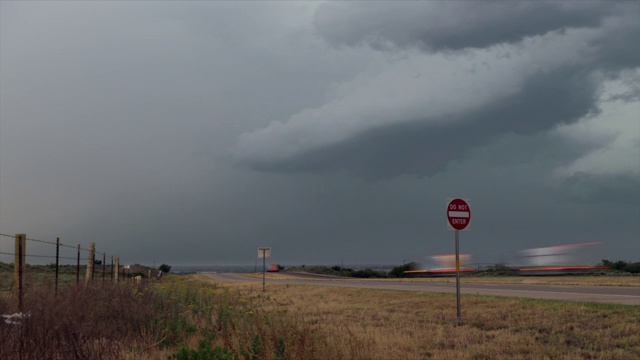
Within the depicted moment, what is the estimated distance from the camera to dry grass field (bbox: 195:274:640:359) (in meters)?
10.4

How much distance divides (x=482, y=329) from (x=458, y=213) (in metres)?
3.15

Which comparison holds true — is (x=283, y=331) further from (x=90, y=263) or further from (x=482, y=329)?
(x=90, y=263)

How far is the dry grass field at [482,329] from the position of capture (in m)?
10.4

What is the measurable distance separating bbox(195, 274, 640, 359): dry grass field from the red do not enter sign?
92.8 inches

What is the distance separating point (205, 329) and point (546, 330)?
23.9 feet

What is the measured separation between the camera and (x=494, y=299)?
65.4 feet

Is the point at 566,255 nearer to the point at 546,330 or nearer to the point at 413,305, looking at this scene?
the point at 413,305

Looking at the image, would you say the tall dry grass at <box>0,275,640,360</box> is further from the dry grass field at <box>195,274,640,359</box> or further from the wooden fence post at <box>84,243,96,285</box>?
the wooden fence post at <box>84,243,96,285</box>

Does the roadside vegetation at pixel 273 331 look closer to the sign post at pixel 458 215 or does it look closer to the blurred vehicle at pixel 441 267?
the sign post at pixel 458 215

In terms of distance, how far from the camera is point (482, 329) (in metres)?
13.9

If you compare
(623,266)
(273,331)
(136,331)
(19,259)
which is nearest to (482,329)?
(273,331)

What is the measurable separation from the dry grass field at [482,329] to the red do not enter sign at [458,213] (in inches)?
92.8

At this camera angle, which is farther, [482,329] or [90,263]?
[90,263]

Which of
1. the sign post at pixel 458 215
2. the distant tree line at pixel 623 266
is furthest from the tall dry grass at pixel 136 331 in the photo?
the distant tree line at pixel 623 266
